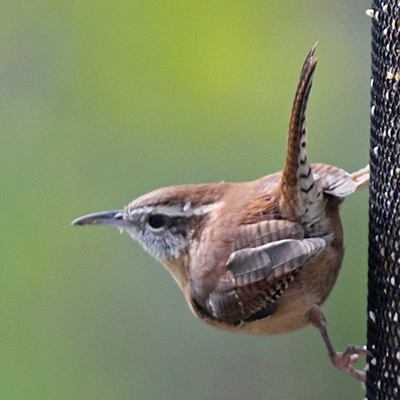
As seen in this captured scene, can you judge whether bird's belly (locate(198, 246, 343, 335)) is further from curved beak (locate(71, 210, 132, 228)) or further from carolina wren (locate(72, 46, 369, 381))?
curved beak (locate(71, 210, 132, 228))

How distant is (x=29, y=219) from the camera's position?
530cm

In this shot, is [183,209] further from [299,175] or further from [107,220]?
[299,175]

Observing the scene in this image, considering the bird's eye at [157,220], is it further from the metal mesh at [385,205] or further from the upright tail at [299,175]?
the metal mesh at [385,205]

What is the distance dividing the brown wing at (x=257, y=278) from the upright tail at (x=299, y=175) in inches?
5.8

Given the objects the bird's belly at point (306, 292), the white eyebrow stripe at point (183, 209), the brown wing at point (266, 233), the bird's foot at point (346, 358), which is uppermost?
the white eyebrow stripe at point (183, 209)

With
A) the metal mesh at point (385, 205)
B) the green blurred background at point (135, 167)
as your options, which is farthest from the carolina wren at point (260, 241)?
the green blurred background at point (135, 167)

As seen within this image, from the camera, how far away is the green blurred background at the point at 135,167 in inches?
200

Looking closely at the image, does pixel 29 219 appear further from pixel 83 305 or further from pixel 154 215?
pixel 154 215

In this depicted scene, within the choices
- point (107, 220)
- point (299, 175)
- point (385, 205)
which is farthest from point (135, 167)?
point (385, 205)

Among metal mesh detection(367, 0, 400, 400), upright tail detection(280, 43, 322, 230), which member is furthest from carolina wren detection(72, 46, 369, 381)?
metal mesh detection(367, 0, 400, 400)

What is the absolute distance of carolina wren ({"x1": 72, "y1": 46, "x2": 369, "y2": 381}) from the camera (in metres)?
2.78

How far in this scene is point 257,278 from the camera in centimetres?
283

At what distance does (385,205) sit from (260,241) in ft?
1.67

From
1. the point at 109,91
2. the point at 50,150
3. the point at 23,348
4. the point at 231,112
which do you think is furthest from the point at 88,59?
the point at 23,348
